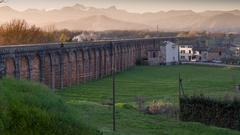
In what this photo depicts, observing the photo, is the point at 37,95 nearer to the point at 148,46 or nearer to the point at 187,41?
the point at 148,46

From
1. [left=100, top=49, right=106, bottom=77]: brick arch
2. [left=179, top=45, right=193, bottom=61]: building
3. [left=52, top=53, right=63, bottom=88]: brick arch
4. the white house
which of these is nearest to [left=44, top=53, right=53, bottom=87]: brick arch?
[left=52, top=53, right=63, bottom=88]: brick arch

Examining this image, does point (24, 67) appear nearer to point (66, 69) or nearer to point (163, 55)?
point (66, 69)

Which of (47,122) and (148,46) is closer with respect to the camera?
(47,122)

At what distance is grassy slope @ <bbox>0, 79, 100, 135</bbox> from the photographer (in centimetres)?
1211

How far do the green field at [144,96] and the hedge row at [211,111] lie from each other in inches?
38.6

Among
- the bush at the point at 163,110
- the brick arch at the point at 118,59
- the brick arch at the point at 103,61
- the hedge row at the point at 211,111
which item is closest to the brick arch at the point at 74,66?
the brick arch at the point at 103,61

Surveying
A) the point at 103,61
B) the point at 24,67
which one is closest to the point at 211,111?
the point at 24,67

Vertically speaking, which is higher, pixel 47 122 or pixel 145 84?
pixel 47 122

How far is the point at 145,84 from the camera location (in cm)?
5012

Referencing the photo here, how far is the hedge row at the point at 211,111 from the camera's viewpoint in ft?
76.9

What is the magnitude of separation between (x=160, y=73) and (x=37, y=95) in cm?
5051

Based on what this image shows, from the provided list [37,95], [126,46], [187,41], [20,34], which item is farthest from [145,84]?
Answer: [187,41]

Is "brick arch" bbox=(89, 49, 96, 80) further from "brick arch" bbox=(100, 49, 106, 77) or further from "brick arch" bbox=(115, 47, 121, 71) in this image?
"brick arch" bbox=(115, 47, 121, 71)

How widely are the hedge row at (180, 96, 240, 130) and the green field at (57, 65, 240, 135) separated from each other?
98cm
